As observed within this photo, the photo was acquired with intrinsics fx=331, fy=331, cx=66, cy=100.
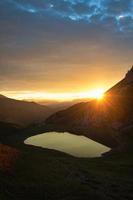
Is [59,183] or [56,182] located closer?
[59,183]

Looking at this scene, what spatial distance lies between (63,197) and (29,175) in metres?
9.99

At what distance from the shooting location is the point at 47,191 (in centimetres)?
3844

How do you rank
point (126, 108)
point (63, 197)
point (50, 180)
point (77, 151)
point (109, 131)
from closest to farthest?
point (63, 197) < point (50, 180) < point (77, 151) < point (109, 131) < point (126, 108)

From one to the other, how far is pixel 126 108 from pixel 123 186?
137937 mm

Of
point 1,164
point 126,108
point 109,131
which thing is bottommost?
point 1,164

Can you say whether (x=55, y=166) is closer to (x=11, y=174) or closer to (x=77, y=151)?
(x=11, y=174)

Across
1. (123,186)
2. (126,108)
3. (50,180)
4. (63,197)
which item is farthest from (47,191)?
(126,108)

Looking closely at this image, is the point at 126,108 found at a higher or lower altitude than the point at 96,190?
higher

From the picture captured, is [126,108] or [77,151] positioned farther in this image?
[126,108]

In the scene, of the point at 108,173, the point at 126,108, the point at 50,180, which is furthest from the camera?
the point at 126,108

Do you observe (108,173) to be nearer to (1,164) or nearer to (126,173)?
(126,173)

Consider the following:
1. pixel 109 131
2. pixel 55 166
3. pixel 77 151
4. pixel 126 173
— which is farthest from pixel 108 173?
pixel 109 131

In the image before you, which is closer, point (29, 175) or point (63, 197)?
point (63, 197)

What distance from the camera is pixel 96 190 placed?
136 feet
